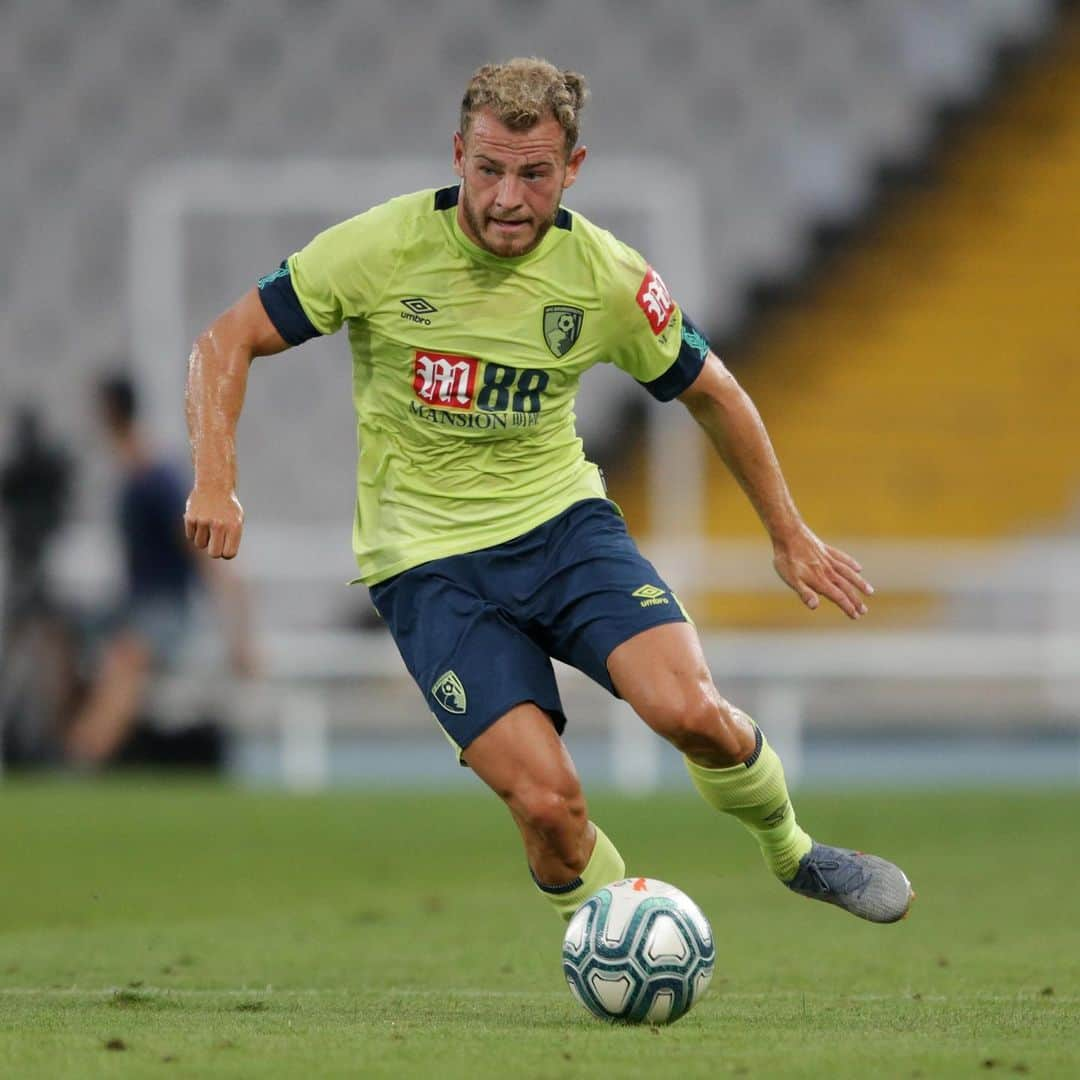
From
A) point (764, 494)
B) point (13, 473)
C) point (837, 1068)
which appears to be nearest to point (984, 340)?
point (13, 473)

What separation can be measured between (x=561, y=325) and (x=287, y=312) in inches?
26.9

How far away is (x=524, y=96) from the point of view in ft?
18.7

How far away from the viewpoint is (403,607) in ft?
20.0

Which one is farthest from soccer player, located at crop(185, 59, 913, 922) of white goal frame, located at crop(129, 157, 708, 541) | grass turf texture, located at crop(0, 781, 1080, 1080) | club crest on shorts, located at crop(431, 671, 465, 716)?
white goal frame, located at crop(129, 157, 708, 541)

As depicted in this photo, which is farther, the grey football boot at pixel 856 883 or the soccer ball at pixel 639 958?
the grey football boot at pixel 856 883

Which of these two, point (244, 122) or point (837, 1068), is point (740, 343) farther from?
→ point (837, 1068)

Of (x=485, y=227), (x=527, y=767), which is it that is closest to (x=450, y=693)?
(x=527, y=767)

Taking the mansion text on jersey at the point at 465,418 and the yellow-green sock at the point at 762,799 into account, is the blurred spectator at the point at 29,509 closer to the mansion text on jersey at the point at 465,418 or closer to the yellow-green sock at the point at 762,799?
the mansion text on jersey at the point at 465,418

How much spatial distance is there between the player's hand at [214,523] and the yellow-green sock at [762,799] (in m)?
1.31

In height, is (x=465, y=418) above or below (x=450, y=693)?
above

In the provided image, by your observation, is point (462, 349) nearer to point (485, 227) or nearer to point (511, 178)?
point (485, 227)

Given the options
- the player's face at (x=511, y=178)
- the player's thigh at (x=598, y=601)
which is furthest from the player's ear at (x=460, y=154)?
the player's thigh at (x=598, y=601)

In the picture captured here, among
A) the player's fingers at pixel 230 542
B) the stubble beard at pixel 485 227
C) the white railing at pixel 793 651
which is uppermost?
the stubble beard at pixel 485 227

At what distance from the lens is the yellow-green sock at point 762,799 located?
595cm
